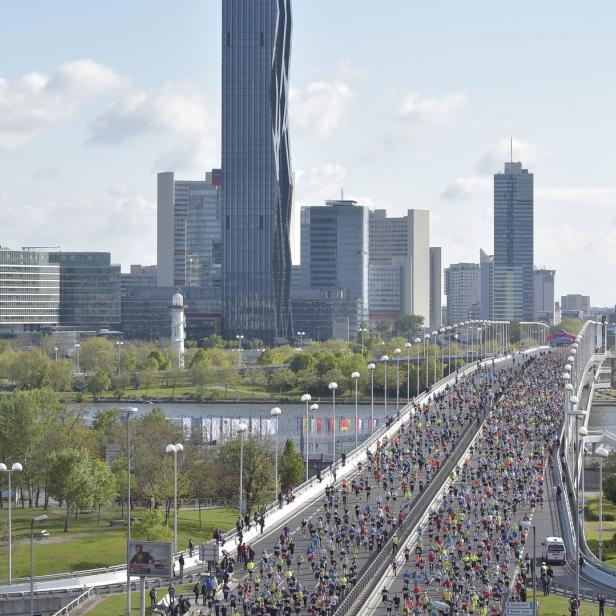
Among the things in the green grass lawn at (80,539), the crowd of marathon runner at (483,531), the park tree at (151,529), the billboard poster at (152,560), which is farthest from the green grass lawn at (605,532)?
the billboard poster at (152,560)

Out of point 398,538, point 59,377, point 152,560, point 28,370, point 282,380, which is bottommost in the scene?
point 398,538

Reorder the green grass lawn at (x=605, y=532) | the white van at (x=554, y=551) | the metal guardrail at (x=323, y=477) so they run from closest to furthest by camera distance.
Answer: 1. the metal guardrail at (x=323, y=477)
2. the white van at (x=554, y=551)
3. the green grass lawn at (x=605, y=532)

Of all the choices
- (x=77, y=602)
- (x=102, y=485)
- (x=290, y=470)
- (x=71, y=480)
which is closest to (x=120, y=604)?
(x=77, y=602)

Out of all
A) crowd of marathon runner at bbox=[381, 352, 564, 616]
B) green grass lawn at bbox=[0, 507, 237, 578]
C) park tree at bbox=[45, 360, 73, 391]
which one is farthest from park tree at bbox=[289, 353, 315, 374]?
green grass lawn at bbox=[0, 507, 237, 578]

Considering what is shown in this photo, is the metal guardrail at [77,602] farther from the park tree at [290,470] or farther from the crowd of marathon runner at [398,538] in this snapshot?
the park tree at [290,470]

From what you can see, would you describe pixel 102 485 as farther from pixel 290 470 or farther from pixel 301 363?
pixel 301 363

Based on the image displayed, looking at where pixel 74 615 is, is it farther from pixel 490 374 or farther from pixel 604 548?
pixel 490 374
